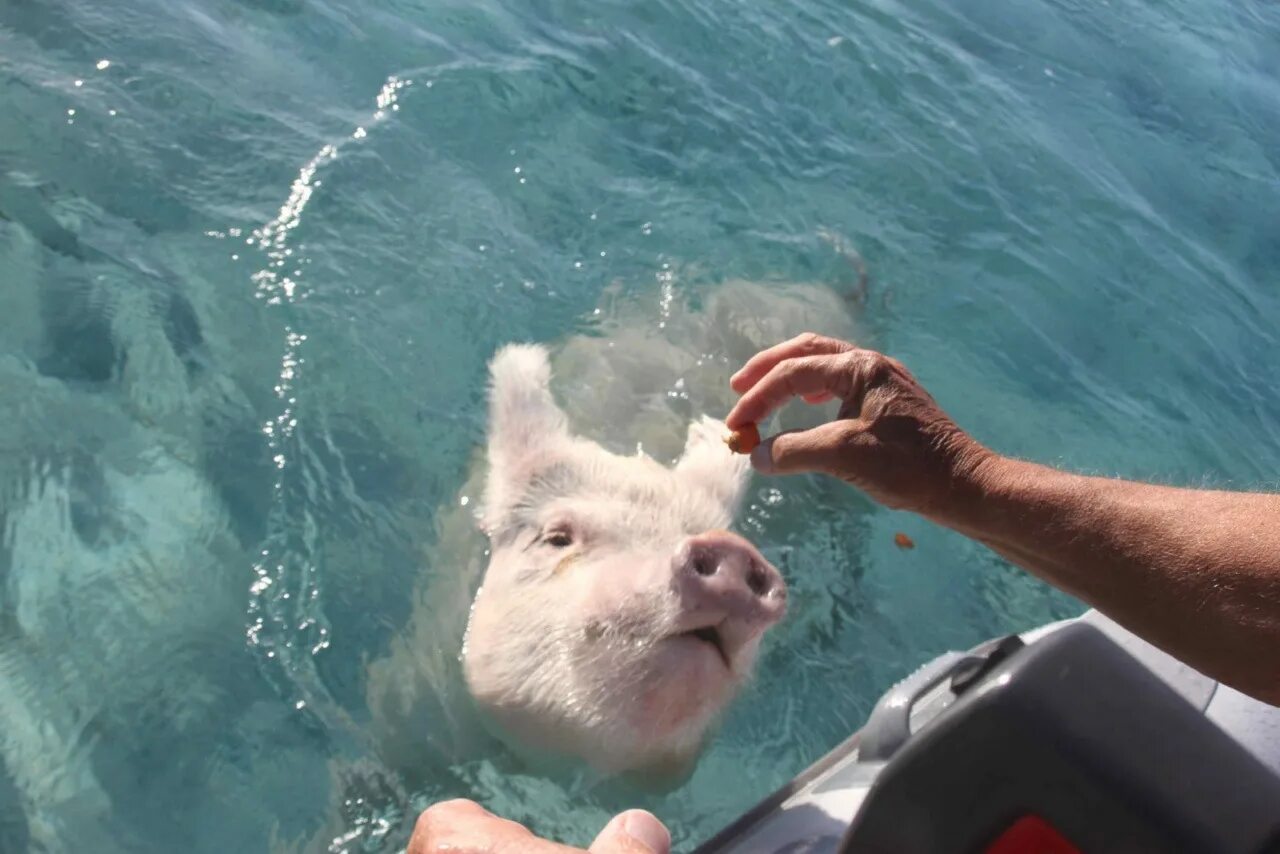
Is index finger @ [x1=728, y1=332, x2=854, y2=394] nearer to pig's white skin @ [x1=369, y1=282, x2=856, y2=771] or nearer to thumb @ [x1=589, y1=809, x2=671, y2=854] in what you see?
pig's white skin @ [x1=369, y1=282, x2=856, y2=771]

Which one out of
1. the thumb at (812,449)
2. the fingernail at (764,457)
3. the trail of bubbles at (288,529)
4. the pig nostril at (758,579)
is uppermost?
the thumb at (812,449)

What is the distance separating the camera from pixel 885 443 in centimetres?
246

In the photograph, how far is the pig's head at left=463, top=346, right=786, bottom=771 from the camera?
3297 millimetres

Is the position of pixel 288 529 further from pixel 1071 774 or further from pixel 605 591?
pixel 1071 774

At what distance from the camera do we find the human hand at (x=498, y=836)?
1.77m

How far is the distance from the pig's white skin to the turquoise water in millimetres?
148

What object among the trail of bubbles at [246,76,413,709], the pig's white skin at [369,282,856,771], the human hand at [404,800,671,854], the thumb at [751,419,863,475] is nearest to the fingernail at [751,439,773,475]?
the thumb at [751,419,863,475]

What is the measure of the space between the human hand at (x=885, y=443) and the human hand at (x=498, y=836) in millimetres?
922

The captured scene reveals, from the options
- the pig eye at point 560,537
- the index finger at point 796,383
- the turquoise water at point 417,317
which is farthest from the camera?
the pig eye at point 560,537

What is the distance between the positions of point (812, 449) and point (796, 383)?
256mm

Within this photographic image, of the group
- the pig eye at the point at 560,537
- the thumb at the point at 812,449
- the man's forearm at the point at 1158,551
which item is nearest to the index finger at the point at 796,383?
the thumb at the point at 812,449

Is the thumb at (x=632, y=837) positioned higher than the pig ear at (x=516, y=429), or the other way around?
the thumb at (x=632, y=837)

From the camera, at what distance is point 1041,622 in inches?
212

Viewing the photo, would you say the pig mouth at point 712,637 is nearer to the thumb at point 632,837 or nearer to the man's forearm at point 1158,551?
the man's forearm at point 1158,551
